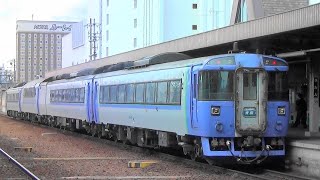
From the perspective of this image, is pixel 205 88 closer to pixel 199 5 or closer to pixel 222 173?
pixel 222 173

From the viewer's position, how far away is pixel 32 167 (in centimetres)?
1373

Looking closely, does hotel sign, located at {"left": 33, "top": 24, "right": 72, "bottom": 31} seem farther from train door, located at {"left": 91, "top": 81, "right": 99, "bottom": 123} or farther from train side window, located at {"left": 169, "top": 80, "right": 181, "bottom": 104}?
train side window, located at {"left": 169, "top": 80, "right": 181, "bottom": 104}

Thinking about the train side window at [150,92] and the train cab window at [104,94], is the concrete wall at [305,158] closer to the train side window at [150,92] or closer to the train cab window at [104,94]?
the train side window at [150,92]

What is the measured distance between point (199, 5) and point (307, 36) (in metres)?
44.7

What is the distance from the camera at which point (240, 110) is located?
12.6 metres

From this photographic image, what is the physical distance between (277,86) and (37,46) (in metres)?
120

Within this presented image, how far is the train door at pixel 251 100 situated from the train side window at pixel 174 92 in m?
1.78

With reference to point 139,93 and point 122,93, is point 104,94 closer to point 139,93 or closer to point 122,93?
point 122,93

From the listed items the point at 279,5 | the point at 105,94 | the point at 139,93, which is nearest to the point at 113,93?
the point at 105,94

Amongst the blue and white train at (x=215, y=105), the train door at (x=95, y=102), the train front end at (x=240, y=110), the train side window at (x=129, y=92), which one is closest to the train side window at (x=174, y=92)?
the blue and white train at (x=215, y=105)

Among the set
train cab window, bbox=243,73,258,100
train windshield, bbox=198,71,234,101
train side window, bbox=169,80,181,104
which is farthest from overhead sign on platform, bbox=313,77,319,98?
train side window, bbox=169,80,181,104

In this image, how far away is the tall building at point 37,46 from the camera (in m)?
122

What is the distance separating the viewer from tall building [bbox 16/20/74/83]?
122m

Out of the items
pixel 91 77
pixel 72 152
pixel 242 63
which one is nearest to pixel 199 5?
pixel 91 77
